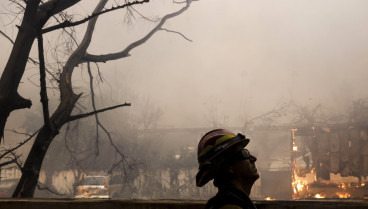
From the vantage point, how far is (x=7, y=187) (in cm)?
1988

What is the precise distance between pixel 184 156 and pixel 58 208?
21.5 m

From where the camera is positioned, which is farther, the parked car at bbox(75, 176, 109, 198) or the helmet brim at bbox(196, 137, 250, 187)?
the parked car at bbox(75, 176, 109, 198)

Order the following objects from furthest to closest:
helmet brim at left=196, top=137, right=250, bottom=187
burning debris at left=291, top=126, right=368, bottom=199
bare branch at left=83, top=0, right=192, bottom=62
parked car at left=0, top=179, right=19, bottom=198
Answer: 1. parked car at left=0, top=179, right=19, bottom=198
2. burning debris at left=291, top=126, right=368, bottom=199
3. bare branch at left=83, top=0, right=192, bottom=62
4. helmet brim at left=196, top=137, right=250, bottom=187

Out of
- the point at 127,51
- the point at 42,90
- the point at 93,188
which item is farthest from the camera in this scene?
the point at 93,188

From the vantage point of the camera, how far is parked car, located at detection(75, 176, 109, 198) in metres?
19.4

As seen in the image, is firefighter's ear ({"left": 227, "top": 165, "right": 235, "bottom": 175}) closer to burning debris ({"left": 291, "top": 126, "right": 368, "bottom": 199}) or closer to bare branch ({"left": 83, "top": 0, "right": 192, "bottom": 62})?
bare branch ({"left": 83, "top": 0, "right": 192, "bottom": 62})

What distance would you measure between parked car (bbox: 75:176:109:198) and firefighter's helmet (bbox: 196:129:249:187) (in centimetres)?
1837

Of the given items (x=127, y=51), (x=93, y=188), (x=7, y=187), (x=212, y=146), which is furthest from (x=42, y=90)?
(x=7, y=187)

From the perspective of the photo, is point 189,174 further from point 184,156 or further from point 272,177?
point 272,177

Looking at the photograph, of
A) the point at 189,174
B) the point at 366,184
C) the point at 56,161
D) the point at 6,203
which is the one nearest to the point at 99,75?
the point at 6,203

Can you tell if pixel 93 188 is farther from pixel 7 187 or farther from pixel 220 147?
pixel 220 147

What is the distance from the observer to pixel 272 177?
73.8 ft

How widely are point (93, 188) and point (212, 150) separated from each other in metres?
18.7

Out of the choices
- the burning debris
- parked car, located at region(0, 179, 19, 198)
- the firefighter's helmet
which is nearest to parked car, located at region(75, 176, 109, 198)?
parked car, located at region(0, 179, 19, 198)
